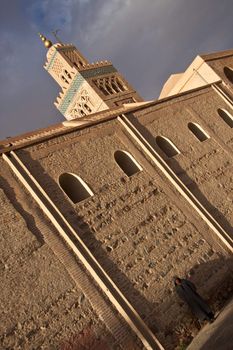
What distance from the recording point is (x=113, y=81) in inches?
1062

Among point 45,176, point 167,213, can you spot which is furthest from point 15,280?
point 167,213

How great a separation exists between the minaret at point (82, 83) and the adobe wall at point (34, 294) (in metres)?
16.2

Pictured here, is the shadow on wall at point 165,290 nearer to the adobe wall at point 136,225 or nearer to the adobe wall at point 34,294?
the adobe wall at point 136,225

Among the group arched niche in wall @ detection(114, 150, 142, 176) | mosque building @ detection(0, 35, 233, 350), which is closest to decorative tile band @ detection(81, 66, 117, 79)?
mosque building @ detection(0, 35, 233, 350)

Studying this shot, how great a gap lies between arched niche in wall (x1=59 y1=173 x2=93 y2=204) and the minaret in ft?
46.2

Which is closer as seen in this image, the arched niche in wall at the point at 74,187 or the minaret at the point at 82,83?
the arched niche in wall at the point at 74,187

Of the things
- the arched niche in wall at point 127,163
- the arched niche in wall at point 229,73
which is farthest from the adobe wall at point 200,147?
the arched niche in wall at point 229,73

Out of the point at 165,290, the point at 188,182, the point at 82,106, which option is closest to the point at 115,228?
the point at 165,290

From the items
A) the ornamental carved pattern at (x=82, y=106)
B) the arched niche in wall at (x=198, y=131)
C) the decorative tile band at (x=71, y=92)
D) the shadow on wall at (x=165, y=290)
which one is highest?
the decorative tile band at (x=71, y=92)

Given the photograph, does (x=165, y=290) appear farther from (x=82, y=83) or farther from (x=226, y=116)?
(x=82, y=83)

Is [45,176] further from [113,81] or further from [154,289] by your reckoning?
[113,81]

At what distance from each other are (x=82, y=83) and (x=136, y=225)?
1695 cm

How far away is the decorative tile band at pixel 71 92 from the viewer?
25.5 m

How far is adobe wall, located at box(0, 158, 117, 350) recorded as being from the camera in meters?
7.54
